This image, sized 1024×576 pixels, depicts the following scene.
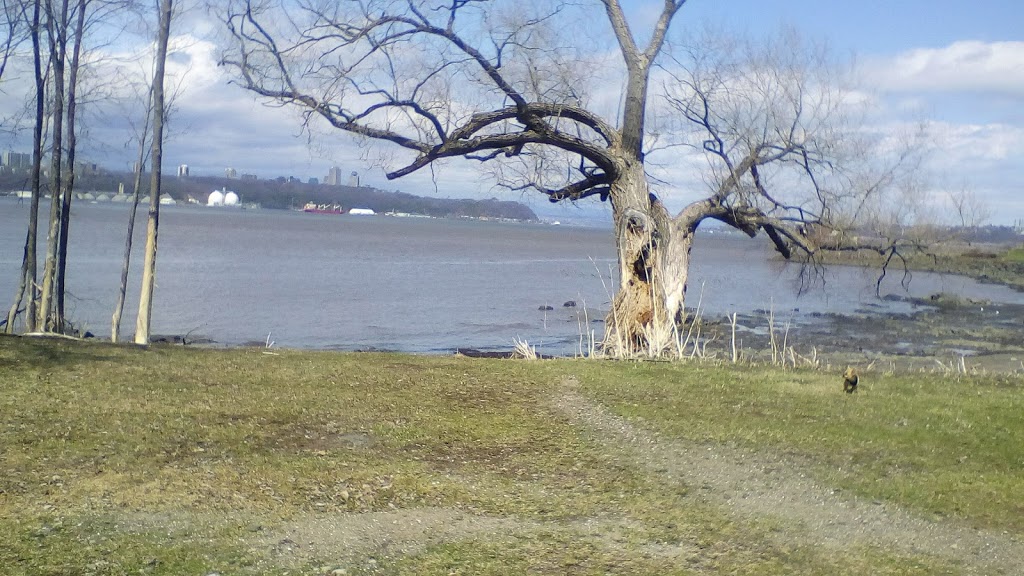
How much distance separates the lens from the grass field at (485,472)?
16.3 ft

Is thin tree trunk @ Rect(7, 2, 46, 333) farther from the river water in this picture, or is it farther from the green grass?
the green grass

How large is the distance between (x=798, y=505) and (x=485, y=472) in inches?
81.2

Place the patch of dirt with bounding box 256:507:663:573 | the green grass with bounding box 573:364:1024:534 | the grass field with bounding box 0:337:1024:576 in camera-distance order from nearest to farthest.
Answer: the patch of dirt with bounding box 256:507:663:573 → the grass field with bounding box 0:337:1024:576 → the green grass with bounding box 573:364:1024:534

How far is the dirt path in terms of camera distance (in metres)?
5.31

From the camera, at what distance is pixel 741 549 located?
5.16m

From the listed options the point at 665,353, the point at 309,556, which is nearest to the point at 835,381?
the point at 665,353

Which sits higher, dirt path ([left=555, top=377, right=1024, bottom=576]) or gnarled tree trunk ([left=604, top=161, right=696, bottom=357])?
gnarled tree trunk ([left=604, top=161, right=696, bottom=357])

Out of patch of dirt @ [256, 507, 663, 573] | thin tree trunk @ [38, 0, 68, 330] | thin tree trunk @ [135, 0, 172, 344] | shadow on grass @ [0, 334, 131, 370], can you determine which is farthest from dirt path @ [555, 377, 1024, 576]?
thin tree trunk @ [38, 0, 68, 330]

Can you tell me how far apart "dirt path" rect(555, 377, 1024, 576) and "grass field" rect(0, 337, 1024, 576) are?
0.07 feet

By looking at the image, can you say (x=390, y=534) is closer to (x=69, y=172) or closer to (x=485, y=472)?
(x=485, y=472)

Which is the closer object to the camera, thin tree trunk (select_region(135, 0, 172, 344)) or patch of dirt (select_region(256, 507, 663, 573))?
patch of dirt (select_region(256, 507, 663, 573))

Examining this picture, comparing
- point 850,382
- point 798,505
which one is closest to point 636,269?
point 850,382

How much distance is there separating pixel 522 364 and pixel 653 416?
10.1ft

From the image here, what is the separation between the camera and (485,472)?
255 inches
